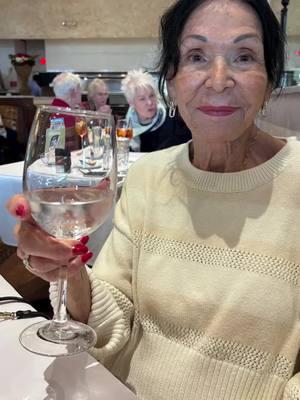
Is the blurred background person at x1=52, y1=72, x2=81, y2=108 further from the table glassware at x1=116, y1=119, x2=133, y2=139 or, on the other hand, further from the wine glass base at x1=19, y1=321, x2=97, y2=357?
the wine glass base at x1=19, y1=321, x2=97, y2=357

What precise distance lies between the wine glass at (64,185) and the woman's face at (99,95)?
390cm

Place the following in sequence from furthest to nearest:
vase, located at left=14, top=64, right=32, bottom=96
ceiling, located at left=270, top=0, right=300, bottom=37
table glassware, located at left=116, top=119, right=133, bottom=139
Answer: vase, located at left=14, top=64, right=32, bottom=96 < ceiling, located at left=270, top=0, right=300, bottom=37 < table glassware, located at left=116, top=119, right=133, bottom=139

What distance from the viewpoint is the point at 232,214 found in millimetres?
790

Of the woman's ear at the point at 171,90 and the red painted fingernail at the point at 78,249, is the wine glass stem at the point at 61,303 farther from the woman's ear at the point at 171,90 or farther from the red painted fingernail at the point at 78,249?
the woman's ear at the point at 171,90

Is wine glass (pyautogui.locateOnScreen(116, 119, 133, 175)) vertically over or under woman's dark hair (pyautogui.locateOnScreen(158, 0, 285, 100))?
under

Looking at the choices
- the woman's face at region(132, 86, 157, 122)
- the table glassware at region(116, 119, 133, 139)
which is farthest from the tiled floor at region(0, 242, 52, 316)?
the woman's face at region(132, 86, 157, 122)

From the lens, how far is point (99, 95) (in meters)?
4.36

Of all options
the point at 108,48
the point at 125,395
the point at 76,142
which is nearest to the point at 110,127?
the point at 76,142

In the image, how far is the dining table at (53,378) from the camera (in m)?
0.52

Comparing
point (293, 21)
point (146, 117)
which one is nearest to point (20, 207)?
point (146, 117)

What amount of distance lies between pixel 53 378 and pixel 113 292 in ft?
0.90

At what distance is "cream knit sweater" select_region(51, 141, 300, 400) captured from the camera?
28.9 inches

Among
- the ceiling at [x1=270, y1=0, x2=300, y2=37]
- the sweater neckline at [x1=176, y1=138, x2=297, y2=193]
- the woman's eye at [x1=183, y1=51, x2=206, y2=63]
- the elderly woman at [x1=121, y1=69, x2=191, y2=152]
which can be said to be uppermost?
the ceiling at [x1=270, y1=0, x2=300, y2=37]

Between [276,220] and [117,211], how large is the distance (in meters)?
0.31
